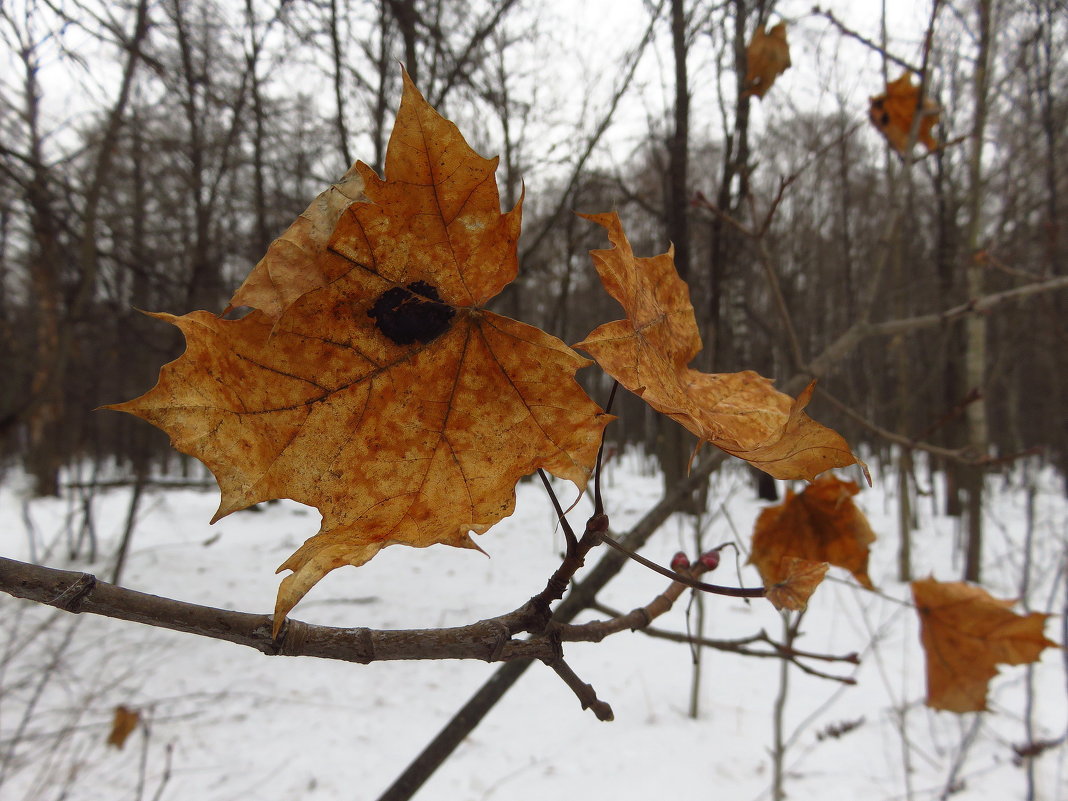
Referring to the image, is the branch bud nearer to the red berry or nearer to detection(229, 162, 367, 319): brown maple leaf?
the red berry

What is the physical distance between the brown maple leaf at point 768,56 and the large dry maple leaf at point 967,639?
1242 mm

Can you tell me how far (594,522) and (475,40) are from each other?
8.59 feet

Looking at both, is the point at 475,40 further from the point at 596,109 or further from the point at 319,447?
the point at 319,447

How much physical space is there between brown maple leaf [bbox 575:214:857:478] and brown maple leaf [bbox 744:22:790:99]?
130 cm

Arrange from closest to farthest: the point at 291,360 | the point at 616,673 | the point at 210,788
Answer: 1. the point at 291,360
2. the point at 210,788
3. the point at 616,673

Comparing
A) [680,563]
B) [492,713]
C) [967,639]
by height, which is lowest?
[492,713]

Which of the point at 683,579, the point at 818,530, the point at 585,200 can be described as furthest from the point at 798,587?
the point at 585,200

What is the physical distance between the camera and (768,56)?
154 cm

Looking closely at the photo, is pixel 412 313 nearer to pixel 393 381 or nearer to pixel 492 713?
pixel 393 381

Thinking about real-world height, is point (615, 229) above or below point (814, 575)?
above

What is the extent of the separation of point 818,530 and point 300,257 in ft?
3.01

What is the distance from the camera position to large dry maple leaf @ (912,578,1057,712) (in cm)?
95

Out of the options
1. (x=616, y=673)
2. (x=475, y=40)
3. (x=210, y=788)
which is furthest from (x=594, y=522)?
(x=616, y=673)

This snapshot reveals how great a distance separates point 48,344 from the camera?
21.5 feet
